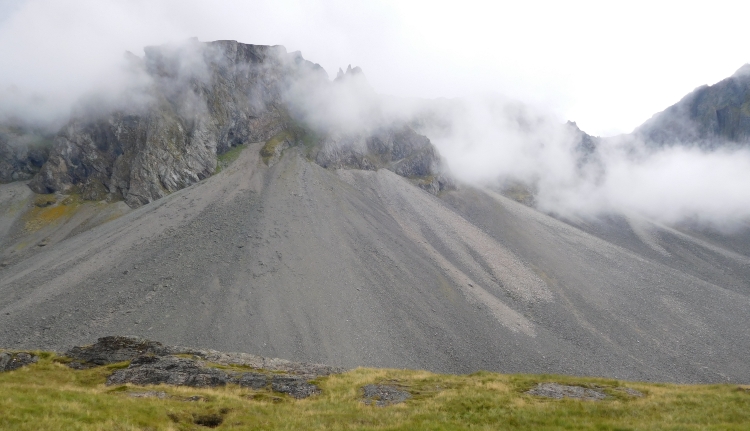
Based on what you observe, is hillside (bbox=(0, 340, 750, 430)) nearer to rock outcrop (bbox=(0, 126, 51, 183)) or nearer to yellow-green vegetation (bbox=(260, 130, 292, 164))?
yellow-green vegetation (bbox=(260, 130, 292, 164))

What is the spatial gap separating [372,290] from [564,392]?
43107 millimetres

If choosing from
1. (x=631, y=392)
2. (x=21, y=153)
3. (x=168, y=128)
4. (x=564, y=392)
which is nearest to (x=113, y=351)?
(x=564, y=392)

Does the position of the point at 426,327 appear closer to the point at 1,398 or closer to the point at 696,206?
the point at 1,398

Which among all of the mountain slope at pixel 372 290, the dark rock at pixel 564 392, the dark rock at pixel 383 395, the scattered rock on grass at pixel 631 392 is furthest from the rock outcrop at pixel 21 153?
the scattered rock on grass at pixel 631 392

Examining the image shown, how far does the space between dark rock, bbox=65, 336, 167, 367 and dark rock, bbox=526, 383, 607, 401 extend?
92.7 feet

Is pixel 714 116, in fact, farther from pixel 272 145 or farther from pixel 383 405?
pixel 383 405

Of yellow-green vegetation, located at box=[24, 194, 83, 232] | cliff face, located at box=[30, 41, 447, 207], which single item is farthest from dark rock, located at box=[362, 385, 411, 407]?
yellow-green vegetation, located at box=[24, 194, 83, 232]

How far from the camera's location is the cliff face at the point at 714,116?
16888 cm

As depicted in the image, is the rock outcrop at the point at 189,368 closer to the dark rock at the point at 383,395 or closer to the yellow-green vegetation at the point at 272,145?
the dark rock at the point at 383,395

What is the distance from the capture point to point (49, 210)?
112 metres

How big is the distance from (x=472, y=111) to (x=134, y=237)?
493 feet

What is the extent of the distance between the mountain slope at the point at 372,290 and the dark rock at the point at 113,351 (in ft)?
53.9

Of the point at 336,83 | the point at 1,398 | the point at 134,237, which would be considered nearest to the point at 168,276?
the point at 134,237

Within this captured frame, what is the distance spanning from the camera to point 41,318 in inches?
2096
